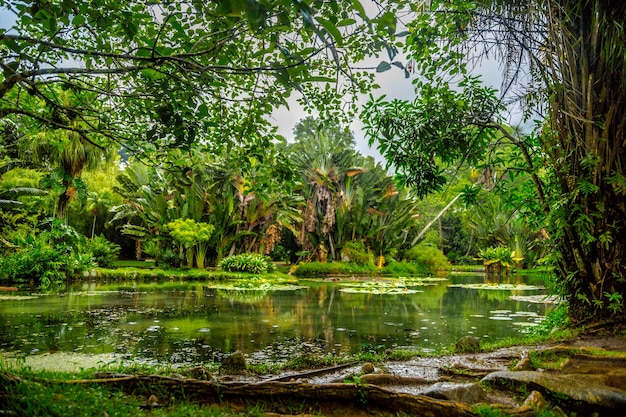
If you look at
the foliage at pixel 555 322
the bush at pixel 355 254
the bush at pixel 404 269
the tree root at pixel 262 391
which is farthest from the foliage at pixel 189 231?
the tree root at pixel 262 391

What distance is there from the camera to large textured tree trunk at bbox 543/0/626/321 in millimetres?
4551

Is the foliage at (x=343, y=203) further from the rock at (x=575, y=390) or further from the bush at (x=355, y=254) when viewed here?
the rock at (x=575, y=390)

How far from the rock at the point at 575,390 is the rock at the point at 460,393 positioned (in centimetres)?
32

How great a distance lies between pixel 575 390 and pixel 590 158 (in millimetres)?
2773

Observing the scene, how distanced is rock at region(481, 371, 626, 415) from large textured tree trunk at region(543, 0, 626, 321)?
2085 millimetres

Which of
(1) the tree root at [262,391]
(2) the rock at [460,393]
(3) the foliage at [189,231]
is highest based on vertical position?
(3) the foliage at [189,231]

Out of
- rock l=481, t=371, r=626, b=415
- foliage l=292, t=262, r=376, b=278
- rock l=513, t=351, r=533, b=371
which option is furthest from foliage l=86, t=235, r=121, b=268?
rock l=481, t=371, r=626, b=415

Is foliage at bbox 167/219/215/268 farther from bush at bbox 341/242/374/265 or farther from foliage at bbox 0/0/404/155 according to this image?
foliage at bbox 0/0/404/155

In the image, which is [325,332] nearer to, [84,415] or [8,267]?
[84,415]

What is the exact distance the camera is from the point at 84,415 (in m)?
1.87

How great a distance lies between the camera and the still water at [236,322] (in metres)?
5.41

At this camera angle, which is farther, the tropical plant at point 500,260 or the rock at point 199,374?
the tropical plant at point 500,260

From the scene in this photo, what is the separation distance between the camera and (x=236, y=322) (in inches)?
291

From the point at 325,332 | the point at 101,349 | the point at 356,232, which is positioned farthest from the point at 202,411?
the point at 356,232
